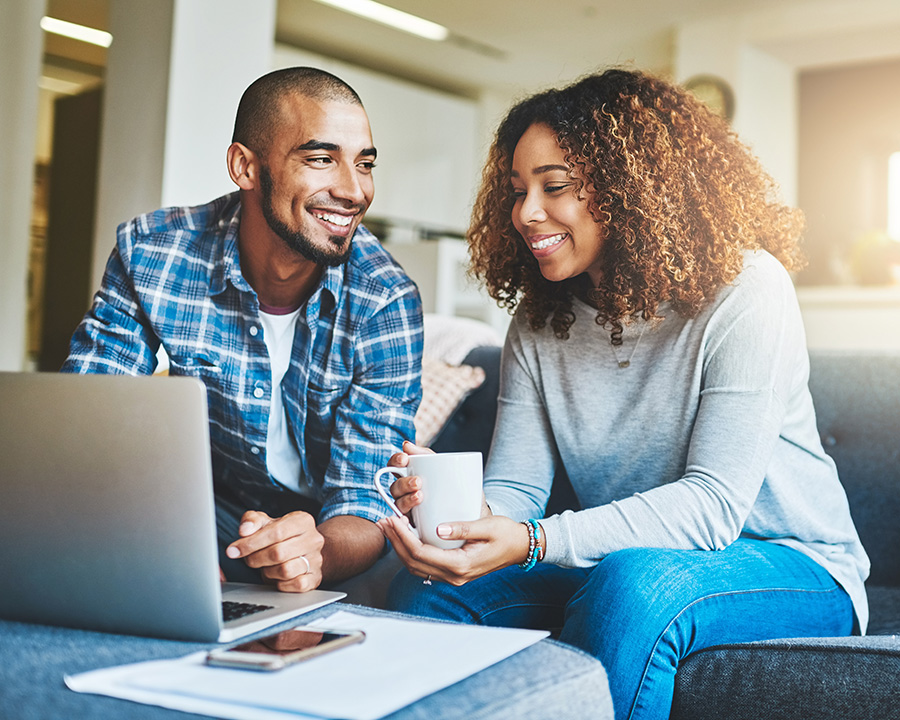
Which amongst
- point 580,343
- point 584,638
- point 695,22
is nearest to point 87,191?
point 695,22

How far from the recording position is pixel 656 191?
123 cm

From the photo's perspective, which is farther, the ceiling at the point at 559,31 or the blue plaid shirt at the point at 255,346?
the ceiling at the point at 559,31

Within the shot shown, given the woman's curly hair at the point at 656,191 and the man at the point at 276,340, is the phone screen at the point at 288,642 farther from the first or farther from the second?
A: the woman's curly hair at the point at 656,191

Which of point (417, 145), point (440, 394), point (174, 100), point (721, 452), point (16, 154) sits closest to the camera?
point (721, 452)

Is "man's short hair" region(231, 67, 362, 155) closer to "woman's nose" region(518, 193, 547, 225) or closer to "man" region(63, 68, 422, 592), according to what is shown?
"man" region(63, 68, 422, 592)

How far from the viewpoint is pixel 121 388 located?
72 cm

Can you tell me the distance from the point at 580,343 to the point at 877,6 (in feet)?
14.3

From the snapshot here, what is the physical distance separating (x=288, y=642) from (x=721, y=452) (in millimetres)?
597

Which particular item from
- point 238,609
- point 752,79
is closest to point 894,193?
point 752,79

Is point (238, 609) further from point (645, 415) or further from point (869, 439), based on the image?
point (869, 439)

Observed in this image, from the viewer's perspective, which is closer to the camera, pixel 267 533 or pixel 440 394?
pixel 267 533

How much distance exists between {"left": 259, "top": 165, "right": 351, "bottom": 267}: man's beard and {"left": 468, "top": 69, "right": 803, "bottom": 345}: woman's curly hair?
305mm

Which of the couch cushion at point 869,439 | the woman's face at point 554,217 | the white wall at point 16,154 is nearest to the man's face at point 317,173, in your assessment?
the woman's face at point 554,217

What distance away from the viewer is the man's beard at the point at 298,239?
1.21m
